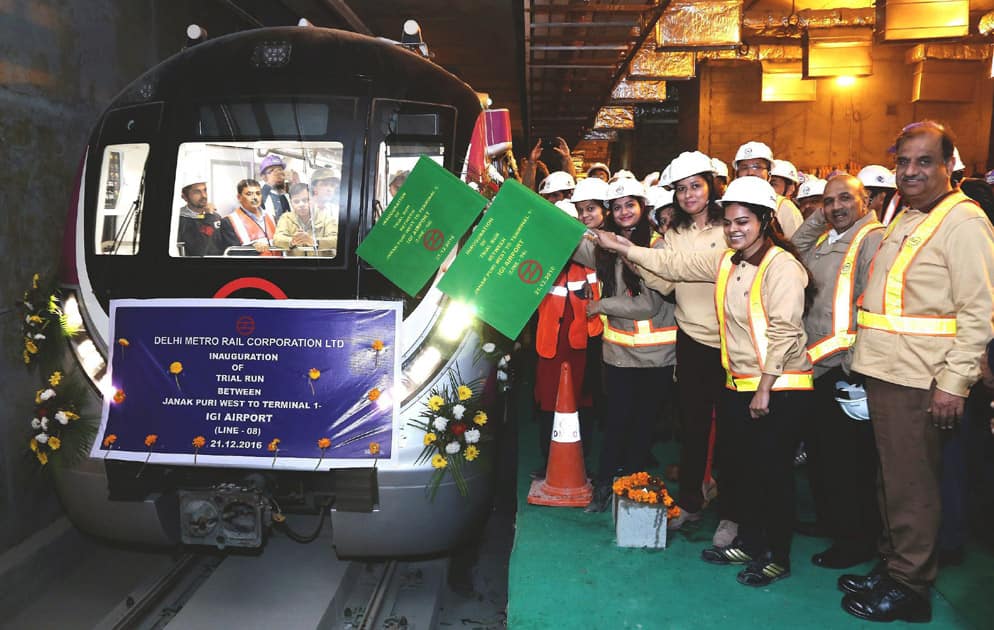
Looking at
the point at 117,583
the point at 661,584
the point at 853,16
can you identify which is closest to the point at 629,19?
the point at 853,16

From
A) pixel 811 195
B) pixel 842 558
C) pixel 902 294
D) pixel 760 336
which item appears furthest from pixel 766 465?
pixel 811 195

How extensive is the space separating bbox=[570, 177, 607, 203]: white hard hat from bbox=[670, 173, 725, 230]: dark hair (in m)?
0.58

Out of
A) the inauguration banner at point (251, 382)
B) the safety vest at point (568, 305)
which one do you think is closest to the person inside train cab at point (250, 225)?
the inauguration banner at point (251, 382)

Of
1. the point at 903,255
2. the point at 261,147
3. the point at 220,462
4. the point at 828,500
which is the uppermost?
the point at 261,147

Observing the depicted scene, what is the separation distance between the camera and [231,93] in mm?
4180

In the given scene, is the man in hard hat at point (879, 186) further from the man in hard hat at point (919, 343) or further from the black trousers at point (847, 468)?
the man in hard hat at point (919, 343)

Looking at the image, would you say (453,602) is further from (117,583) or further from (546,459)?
(117,583)

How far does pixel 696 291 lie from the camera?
4.46 metres

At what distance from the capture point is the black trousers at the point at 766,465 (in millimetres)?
3947

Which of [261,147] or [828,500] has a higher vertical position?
[261,147]

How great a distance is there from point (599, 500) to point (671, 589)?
1069 millimetres

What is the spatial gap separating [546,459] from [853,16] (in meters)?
9.22

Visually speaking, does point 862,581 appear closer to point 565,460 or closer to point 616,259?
point 565,460

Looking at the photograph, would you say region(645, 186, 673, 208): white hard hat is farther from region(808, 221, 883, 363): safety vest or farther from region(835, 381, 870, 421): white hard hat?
region(835, 381, 870, 421): white hard hat
